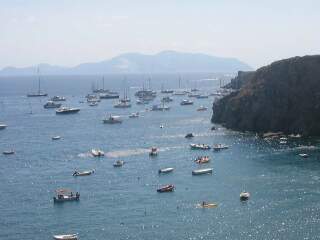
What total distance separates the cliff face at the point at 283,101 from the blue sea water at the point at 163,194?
323 inches

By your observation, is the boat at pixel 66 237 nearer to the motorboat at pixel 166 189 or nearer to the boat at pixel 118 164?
the motorboat at pixel 166 189

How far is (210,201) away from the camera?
101938mm

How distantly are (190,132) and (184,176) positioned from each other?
62.7 m

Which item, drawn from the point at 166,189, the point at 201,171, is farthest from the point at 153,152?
the point at 166,189

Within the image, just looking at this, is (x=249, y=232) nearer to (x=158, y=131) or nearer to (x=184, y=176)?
(x=184, y=176)

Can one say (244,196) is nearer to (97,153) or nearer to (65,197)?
(65,197)

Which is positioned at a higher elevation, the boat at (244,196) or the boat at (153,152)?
the boat at (153,152)

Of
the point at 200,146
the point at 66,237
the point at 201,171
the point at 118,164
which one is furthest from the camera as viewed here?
the point at 200,146

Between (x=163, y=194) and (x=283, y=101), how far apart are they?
247ft

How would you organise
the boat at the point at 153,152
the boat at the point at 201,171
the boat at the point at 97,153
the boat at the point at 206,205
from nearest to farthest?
the boat at the point at 206,205, the boat at the point at 201,171, the boat at the point at 153,152, the boat at the point at 97,153

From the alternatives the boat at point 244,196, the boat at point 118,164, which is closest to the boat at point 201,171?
the boat at point 118,164

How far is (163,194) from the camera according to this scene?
107375mm

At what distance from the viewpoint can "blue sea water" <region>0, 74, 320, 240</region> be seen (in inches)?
3477

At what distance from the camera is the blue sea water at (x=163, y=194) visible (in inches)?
3477
